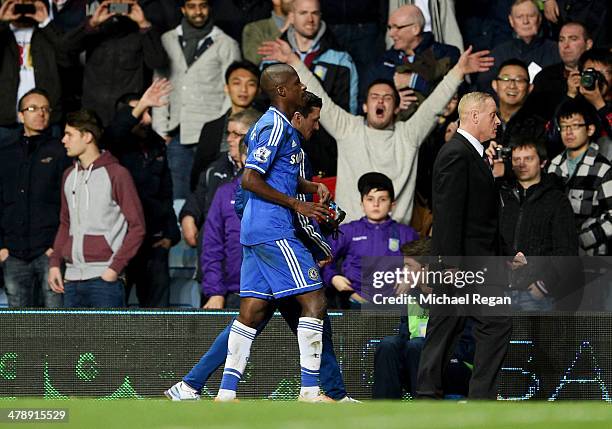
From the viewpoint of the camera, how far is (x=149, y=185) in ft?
39.1

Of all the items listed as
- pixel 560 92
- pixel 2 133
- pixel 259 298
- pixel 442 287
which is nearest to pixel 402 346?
pixel 442 287

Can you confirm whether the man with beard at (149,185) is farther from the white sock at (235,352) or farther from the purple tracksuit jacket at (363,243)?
the white sock at (235,352)

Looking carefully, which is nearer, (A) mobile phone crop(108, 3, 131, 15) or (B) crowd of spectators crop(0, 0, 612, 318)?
(B) crowd of spectators crop(0, 0, 612, 318)

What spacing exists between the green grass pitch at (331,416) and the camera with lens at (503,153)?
369 centimetres

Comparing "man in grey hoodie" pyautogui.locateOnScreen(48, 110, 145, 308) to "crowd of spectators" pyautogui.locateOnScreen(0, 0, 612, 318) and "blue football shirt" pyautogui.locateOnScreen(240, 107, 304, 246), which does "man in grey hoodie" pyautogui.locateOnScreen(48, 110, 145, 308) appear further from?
"blue football shirt" pyautogui.locateOnScreen(240, 107, 304, 246)

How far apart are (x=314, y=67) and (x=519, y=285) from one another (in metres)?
3.32

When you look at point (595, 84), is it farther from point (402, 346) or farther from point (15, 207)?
point (15, 207)

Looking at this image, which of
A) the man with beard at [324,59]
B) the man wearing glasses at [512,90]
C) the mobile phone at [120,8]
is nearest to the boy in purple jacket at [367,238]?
the man with beard at [324,59]

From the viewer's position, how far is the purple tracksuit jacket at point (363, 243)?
423 inches

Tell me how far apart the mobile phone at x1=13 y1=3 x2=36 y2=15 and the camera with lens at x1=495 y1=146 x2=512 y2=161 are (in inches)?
182

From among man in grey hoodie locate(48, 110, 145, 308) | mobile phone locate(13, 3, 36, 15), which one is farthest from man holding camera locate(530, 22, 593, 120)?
mobile phone locate(13, 3, 36, 15)

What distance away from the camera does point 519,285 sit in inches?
385

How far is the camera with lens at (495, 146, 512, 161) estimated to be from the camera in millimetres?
10781

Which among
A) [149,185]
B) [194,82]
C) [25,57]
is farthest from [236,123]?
[25,57]
